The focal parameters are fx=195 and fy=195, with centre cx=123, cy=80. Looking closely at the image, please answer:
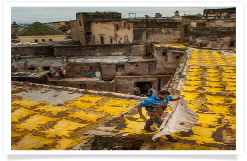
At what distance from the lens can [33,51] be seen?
18.4 metres

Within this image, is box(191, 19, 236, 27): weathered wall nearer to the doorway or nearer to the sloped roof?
the doorway

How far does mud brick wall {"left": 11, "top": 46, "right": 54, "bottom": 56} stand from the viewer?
59.4 feet

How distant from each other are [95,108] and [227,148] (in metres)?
4.16

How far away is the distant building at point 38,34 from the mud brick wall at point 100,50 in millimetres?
8570

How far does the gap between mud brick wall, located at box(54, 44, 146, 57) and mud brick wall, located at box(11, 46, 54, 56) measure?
749 millimetres

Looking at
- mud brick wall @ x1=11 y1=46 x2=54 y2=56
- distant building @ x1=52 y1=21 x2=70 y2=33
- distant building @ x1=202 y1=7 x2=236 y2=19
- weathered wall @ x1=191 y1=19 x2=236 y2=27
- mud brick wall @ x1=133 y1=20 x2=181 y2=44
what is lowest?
mud brick wall @ x1=11 y1=46 x2=54 y2=56

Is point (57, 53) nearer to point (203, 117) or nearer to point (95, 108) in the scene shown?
point (95, 108)

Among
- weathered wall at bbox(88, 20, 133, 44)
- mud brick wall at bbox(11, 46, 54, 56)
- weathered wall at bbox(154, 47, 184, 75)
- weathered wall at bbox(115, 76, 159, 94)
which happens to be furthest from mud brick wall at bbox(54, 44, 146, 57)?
weathered wall at bbox(115, 76, 159, 94)

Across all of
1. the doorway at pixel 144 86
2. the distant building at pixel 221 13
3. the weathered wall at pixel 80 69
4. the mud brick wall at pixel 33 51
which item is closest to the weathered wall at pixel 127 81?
the doorway at pixel 144 86

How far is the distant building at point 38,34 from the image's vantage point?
24.8 metres

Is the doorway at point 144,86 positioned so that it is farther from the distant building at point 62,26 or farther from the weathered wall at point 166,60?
the distant building at point 62,26

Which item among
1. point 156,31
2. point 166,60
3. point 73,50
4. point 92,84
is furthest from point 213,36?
point 73,50

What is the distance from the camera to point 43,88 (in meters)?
9.16

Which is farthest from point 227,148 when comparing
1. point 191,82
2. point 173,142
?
point 191,82
